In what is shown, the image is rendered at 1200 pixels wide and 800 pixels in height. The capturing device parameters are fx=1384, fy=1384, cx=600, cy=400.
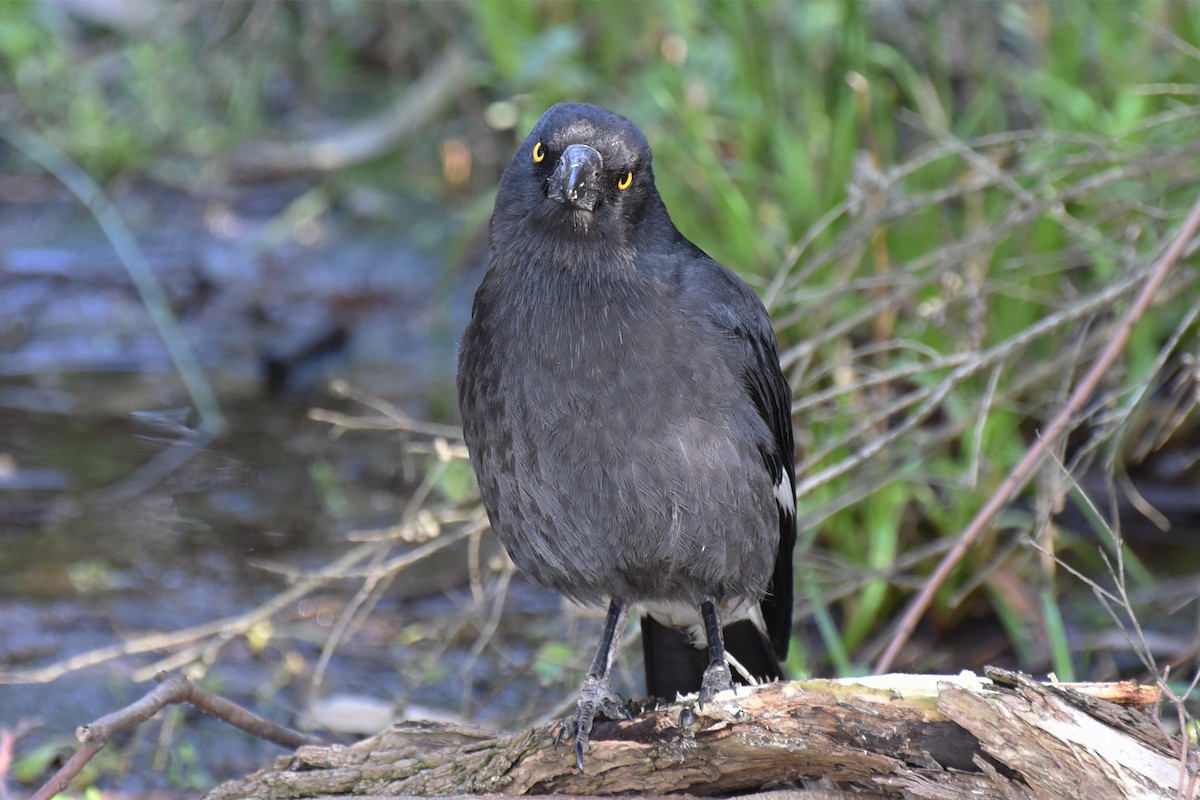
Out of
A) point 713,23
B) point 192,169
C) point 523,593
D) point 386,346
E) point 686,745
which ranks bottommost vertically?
point 686,745

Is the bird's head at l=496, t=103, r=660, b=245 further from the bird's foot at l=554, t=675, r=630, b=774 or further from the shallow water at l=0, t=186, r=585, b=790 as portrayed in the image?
the shallow water at l=0, t=186, r=585, b=790

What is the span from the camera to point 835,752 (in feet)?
8.42

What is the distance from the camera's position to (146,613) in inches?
187

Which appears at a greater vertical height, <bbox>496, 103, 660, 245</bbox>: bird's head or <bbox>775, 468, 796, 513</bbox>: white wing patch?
<bbox>496, 103, 660, 245</bbox>: bird's head

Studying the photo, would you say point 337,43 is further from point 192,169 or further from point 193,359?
point 193,359

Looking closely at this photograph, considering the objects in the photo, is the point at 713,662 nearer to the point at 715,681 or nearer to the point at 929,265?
the point at 715,681

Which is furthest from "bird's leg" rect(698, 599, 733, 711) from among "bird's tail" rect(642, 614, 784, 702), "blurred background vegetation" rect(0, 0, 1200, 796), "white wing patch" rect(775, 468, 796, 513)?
"blurred background vegetation" rect(0, 0, 1200, 796)

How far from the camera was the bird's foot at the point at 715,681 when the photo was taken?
2.84 metres

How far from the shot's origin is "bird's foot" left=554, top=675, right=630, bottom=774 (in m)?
2.79

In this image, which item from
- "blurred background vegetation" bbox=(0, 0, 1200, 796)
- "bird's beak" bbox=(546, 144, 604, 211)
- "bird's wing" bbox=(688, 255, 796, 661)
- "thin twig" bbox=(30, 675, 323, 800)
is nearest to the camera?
"thin twig" bbox=(30, 675, 323, 800)

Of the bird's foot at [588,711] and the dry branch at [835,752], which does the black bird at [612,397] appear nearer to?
the bird's foot at [588,711]

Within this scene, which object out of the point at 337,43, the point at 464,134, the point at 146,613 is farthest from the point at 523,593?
the point at 337,43

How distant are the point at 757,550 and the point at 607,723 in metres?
0.53

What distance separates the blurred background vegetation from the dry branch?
68 cm
